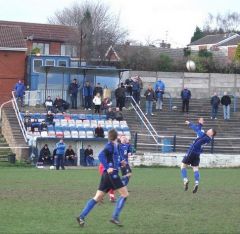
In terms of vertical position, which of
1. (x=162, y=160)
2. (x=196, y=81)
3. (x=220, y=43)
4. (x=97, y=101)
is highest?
(x=220, y=43)

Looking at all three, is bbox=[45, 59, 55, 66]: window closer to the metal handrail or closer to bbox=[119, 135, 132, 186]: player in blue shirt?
the metal handrail

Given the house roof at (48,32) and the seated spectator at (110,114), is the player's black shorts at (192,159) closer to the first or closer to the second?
the seated spectator at (110,114)

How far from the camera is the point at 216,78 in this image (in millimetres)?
53094

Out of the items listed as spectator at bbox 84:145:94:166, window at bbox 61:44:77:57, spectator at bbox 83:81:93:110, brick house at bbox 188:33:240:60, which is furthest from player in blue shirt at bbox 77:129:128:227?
brick house at bbox 188:33:240:60

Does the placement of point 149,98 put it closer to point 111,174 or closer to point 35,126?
point 35,126

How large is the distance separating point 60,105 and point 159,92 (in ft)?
20.9

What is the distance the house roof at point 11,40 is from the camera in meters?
48.9

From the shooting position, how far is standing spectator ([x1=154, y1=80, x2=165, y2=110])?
44.9 metres

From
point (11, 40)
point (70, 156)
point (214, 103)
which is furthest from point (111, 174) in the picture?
point (11, 40)

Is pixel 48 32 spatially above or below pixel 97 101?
above

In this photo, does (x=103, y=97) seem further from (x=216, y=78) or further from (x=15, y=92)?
(x=216, y=78)

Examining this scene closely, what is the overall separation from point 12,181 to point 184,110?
Result: 2370 cm

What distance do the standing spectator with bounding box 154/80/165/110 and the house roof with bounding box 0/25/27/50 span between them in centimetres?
943

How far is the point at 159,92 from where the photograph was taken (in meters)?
45.0
